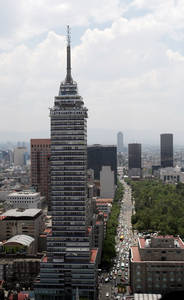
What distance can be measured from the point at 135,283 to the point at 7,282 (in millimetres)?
18362

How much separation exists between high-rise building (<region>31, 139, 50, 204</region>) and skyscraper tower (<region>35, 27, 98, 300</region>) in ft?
191

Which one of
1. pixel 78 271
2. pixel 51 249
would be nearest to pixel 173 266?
pixel 78 271

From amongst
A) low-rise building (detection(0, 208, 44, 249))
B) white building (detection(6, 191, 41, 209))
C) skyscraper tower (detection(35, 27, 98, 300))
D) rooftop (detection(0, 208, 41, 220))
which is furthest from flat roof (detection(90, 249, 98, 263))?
white building (detection(6, 191, 41, 209))

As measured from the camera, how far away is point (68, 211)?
174 ft

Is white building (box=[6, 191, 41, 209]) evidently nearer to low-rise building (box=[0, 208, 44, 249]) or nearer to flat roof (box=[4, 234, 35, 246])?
low-rise building (box=[0, 208, 44, 249])

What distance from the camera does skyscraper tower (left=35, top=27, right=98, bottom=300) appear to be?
50.3 m

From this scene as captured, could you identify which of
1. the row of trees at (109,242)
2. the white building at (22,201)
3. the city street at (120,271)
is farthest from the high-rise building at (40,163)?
the city street at (120,271)

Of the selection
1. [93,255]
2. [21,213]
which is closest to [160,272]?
[93,255]

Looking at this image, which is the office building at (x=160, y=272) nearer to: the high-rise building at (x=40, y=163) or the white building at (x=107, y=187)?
the high-rise building at (x=40, y=163)

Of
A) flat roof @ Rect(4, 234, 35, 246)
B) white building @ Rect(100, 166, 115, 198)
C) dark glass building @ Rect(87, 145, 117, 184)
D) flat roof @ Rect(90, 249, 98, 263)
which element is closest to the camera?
flat roof @ Rect(90, 249, 98, 263)

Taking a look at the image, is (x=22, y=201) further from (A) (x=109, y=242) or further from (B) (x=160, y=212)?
(B) (x=160, y=212)

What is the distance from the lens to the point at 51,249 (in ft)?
172

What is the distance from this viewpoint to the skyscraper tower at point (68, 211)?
5028cm

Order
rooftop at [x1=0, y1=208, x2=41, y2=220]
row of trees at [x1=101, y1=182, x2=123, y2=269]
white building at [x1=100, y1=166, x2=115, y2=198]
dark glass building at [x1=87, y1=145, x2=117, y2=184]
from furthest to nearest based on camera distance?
dark glass building at [x1=87, y1=145, x2=117, y2=184] → white building at [x1=100, y1=166, x2=115, y2=198] → rooftop at [x1=0, y1=208, x2=41, y2=220] → row of trees at [x1=101, y1=182, x2=123, y2=269]
